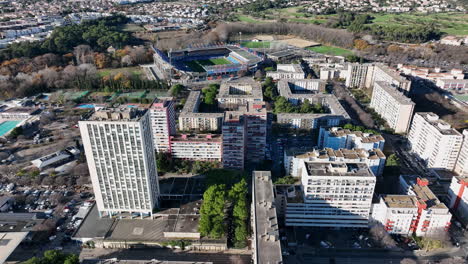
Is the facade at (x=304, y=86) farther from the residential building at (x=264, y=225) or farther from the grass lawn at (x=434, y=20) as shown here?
the grass lawn at (x=434, y=20)

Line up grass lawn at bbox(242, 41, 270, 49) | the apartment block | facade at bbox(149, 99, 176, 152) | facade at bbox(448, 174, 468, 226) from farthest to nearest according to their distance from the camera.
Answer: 1. grass lawn at bbox(242, 41, 270, 49)
2. facade at bbox(149, 99, 176, 152)
3. the apartment block
4. facade at bbox(448, 174, 468, 226)

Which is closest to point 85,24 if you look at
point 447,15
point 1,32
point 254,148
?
point 1,32

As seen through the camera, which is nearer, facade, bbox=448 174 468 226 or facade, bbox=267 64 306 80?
facade, bbox=448 174 468 226

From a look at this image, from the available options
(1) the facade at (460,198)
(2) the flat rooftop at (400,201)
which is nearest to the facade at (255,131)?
(2) the flat rooftop at (400,201)

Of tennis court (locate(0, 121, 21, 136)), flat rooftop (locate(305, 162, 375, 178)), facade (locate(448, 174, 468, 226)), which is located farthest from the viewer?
tennis court (locate(0, 121, 21, 136))

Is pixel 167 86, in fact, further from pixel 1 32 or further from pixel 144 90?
pixel 1 32

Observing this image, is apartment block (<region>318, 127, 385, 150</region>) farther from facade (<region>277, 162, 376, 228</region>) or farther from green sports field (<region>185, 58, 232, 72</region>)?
green sports field (<region>185, 58, 232, 72</region>)

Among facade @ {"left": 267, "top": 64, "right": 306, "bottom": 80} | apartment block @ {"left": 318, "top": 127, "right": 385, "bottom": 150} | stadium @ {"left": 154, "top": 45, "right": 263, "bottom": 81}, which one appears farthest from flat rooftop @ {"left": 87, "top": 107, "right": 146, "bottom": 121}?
facade @ {"left": 267, "top": 64, "right": 306, "bottom": 80}

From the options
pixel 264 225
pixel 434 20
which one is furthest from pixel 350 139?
pixel 434 20
